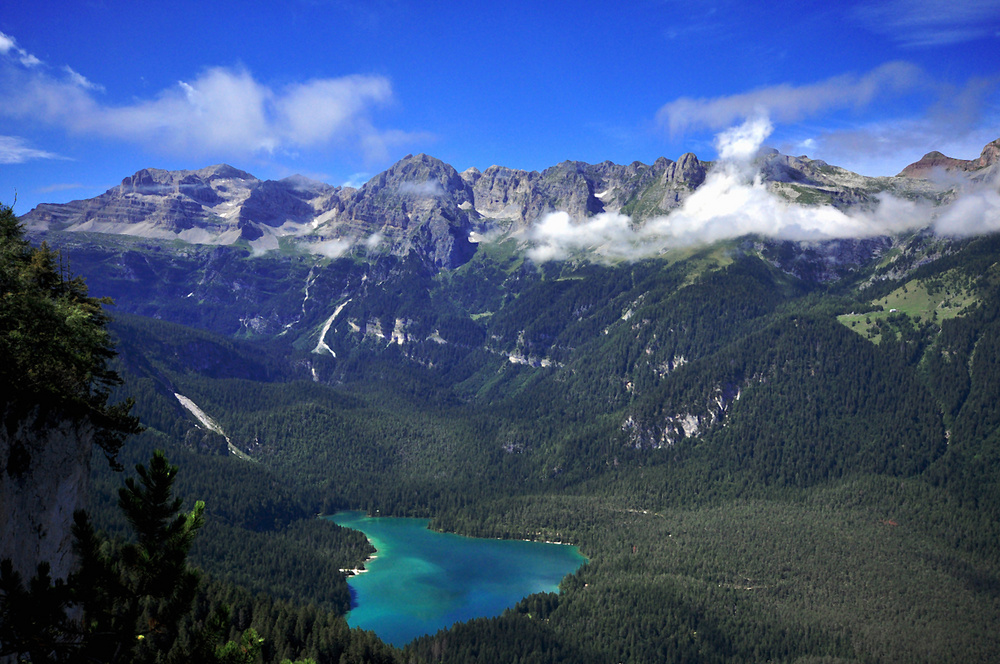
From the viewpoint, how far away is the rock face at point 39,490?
26703 millimetres

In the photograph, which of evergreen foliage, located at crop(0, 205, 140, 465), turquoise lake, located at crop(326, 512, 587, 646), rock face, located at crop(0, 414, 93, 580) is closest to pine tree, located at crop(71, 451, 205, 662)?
rock face, located at crop(0, 414, 93, 580)

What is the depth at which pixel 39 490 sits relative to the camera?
28.7 meters

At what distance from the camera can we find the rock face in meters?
26.7

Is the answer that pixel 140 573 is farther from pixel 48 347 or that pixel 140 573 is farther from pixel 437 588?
pixel 437 588

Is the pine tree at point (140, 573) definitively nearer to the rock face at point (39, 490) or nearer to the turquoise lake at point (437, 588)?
the rock face at point (39, 490)

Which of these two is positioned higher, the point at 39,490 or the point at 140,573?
the point at 39,490

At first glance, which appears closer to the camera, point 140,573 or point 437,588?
point 140,573

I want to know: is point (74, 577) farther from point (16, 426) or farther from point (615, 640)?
point (615, 640)

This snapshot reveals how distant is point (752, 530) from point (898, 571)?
1566 inches

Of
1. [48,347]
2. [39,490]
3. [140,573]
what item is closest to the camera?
[140,573]

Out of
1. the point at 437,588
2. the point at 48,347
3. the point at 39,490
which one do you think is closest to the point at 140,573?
the point at 39,490

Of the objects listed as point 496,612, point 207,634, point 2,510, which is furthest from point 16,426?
point 496,612

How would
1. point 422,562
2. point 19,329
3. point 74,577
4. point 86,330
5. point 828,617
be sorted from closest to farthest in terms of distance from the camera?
point 74,577 → point 19,329 → point 86,330 → point 828,617 → point 422,562

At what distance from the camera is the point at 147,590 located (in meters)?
23.8
